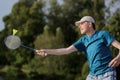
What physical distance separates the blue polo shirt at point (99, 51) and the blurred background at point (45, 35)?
1166 inches

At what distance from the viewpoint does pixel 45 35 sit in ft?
139

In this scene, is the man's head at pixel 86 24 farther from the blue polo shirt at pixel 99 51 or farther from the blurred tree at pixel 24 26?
the blurred tree at pixel 24 26

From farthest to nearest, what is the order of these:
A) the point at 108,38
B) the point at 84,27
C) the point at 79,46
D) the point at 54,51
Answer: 1. the point at 54,51
2. the point at 79,46
3. the point at 84,27
4. the point at 108,38

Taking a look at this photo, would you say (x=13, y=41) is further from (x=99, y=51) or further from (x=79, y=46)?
(x=99, y=51)

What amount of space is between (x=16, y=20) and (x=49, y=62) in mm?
8621

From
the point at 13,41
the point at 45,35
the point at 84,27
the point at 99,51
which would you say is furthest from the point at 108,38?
the point at 45,35

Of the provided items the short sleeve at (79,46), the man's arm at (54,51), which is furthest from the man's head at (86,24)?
the man's arm at (54,51)

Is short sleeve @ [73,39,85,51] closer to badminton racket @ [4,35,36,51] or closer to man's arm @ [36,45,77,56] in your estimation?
man's arm @ [36,45,77,56]

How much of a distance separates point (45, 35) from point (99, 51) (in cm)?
3483

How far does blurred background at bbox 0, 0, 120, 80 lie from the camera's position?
130ft

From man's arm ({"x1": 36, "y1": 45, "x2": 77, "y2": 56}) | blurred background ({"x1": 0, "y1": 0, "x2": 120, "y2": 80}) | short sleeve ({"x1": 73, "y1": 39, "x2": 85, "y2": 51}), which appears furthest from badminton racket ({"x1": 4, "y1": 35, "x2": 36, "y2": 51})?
blurred background ({"x1": 0, "y1": 0, "x2": 120, "y2": 80})

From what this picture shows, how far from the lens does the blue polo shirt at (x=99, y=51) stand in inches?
292

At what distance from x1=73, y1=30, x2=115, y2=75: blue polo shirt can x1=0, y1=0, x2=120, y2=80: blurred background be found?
2961cm

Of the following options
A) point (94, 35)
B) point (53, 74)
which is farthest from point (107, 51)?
point (53, 74)
